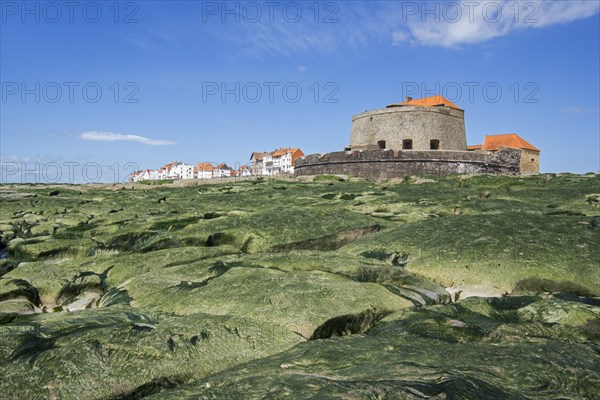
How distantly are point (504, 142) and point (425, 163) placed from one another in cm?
3753

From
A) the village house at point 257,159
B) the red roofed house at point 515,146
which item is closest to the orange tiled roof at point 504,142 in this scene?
the red roofed house at point 515,146

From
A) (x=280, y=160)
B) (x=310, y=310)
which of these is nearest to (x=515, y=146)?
(x=310, y=310)

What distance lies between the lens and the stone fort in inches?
1751

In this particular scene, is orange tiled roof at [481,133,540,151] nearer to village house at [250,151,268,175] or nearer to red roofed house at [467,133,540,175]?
red roofed house at [467,133,540,175]

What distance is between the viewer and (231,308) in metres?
8.39

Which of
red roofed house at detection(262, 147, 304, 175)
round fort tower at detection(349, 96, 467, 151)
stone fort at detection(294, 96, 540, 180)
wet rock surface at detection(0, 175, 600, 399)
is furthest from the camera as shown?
red roofed house at detection(262, 147, 304, 175)

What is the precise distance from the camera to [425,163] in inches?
1753

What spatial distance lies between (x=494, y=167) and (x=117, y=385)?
43.8 metres

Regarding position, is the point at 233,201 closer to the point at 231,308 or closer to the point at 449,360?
the point at 231,308

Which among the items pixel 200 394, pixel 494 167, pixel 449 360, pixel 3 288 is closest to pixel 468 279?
pixel 449 360

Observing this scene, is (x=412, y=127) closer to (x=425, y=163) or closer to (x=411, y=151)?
(x=411, y=151)

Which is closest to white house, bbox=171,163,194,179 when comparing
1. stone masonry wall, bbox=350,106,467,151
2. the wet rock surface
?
stone masonry wall, bbox=350,106,467,151

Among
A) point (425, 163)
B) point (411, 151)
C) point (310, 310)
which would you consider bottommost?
point (310, 310)

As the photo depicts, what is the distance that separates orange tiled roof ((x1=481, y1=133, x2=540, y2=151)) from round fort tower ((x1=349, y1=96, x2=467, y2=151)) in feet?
68.0
